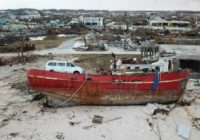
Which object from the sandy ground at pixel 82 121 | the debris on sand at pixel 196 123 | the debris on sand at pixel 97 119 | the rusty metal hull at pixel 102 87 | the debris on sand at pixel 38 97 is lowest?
the debris on sand at pixel 196 123

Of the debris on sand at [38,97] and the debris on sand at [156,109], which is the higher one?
the debris on sand at [38,97]

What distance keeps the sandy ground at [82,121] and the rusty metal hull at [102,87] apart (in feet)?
2.12

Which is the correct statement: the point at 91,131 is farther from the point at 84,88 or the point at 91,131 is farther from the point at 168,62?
the point at 168,62

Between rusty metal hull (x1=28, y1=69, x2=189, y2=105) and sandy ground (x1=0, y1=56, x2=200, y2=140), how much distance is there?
0.64 metres

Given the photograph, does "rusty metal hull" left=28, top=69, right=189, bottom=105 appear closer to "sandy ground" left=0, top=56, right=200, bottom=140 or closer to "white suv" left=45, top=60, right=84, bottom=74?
"sandy ground" left=0, top=56, right=200, bottom=140

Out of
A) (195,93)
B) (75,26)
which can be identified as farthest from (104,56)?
(75,26)

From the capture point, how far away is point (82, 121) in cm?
2045

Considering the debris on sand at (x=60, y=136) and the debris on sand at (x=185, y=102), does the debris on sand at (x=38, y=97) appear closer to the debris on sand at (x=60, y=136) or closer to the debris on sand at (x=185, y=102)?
the debris on sand at (x=60, y=136)

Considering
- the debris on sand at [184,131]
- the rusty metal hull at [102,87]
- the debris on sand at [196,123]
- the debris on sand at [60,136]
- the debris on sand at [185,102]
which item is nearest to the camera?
the debris on sand at [60,136]

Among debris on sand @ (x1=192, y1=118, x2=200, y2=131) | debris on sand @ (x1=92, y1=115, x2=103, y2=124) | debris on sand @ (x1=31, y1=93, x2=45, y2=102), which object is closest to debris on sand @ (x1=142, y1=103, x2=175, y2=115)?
debris on sand @ (x1=192, y1=118, x2=200, y2=131)

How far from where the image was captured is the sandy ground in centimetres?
1845

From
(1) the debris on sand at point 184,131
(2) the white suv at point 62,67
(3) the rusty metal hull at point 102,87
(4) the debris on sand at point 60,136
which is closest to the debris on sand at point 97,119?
(4) the debris on sand at point 60,136

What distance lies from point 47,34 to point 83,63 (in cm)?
4103

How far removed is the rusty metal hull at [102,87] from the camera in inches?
917
